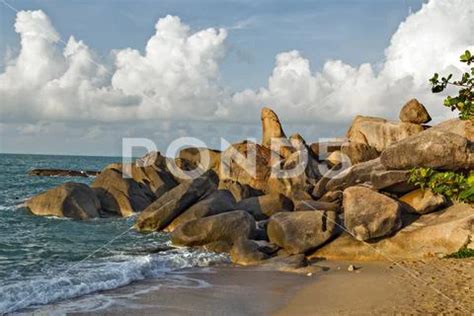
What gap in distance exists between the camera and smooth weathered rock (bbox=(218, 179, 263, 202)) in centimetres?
2977

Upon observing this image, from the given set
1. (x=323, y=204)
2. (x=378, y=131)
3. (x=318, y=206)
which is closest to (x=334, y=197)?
(x=323, y=204)

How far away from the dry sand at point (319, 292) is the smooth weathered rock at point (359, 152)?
14462 mm

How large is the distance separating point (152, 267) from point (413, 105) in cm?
1930

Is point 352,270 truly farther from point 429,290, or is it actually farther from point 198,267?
point 198,267

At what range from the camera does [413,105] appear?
2997cm

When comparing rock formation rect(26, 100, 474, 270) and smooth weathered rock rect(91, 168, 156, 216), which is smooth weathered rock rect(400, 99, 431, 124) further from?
smooth weathered rock rect(91, 168, 156, 216)

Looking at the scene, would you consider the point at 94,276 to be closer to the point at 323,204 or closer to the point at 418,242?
the point at 323,204

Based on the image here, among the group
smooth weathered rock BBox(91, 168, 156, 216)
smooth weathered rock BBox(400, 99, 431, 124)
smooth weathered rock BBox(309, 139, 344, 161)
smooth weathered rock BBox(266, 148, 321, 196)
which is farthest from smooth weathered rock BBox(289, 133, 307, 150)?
smooth weathered rock BBox(91, 168, 156, 216)

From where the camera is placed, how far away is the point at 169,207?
24.2m

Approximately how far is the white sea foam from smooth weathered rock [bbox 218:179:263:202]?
35.9 feet

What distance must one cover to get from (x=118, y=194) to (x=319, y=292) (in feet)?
65.3

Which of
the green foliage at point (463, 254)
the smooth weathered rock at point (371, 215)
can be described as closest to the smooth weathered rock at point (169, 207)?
the smooth weathered rock at point (371, 215)

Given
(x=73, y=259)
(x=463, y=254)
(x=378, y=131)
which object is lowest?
(x=73, y=259)

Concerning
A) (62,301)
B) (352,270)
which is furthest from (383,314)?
(62,301)
